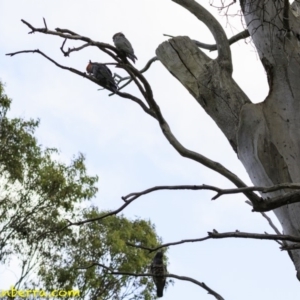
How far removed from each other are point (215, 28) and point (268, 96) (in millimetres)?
504

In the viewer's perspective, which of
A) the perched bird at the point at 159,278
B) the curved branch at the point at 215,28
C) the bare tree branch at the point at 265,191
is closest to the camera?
the bare tree branch at the point at 265,191

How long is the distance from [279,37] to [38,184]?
Result: 340 inches

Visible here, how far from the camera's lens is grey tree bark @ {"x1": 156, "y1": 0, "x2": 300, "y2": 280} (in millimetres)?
2354

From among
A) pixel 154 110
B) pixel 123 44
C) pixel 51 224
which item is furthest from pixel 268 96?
pixel 51 224

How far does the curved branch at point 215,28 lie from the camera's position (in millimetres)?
2754

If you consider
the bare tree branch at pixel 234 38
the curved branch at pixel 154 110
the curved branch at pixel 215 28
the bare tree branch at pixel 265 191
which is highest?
the bare tree branch at pixel 234 38

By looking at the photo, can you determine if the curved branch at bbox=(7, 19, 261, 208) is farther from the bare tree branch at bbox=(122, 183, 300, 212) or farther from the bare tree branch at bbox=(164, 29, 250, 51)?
the bare tree branch at bbox=(164, 29, 250, 51)

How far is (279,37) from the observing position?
2619 mm

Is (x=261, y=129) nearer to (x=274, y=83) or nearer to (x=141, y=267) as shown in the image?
(x=274, y=83)

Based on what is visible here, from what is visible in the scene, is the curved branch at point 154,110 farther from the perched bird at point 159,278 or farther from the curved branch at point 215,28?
the perched bird at point 159,278

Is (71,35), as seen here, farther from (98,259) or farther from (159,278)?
(98,259)

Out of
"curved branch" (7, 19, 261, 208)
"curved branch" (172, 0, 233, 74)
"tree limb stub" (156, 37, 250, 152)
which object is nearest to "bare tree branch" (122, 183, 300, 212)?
"curved branch" (7, 19, 261, 208)

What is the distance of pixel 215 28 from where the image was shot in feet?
9.39

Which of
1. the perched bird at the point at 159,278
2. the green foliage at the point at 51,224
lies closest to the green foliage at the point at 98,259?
the green foliage at the point at 51,224
